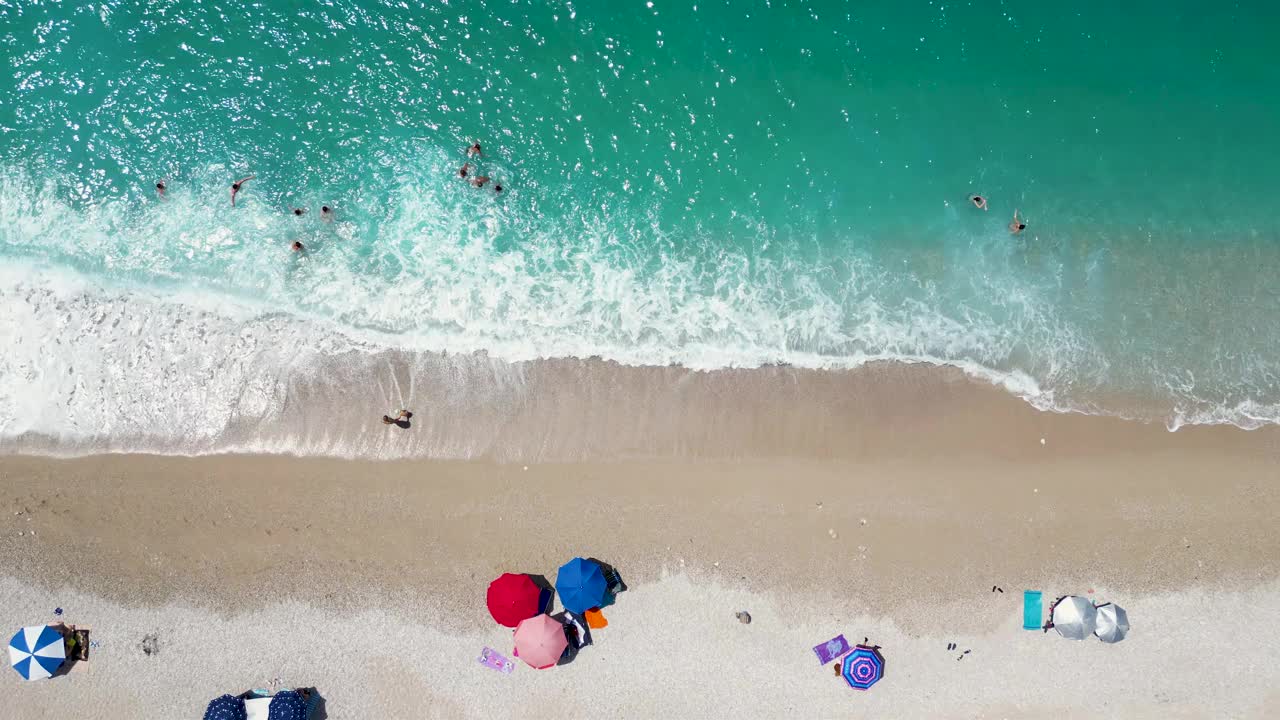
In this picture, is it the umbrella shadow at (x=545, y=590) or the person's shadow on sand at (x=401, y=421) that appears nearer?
the umbrella shadow at (x=545, y=590)

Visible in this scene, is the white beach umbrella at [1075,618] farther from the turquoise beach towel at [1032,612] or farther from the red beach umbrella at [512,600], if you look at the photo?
the red beach umbrella at [512,600]

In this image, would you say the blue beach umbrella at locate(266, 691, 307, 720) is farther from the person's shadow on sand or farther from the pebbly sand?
the person's shadow on sand

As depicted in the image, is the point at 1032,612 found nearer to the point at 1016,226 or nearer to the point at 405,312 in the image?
the point at 1016,226

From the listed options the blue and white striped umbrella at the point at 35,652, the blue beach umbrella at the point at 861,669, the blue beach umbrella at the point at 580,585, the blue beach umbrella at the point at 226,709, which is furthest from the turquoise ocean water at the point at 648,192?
the blue beach umbrella at the point at 861,669

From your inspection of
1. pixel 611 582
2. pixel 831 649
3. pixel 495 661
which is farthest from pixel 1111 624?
Answer: pixel 495 661

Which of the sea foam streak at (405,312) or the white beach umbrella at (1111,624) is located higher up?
the sea foam streak at (405,312)

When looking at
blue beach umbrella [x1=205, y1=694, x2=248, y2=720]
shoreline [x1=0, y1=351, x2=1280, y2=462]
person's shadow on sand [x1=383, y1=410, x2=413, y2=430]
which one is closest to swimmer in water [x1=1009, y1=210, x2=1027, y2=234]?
shoreline [x1=0, y1=351, x2=1280, y2=462]
